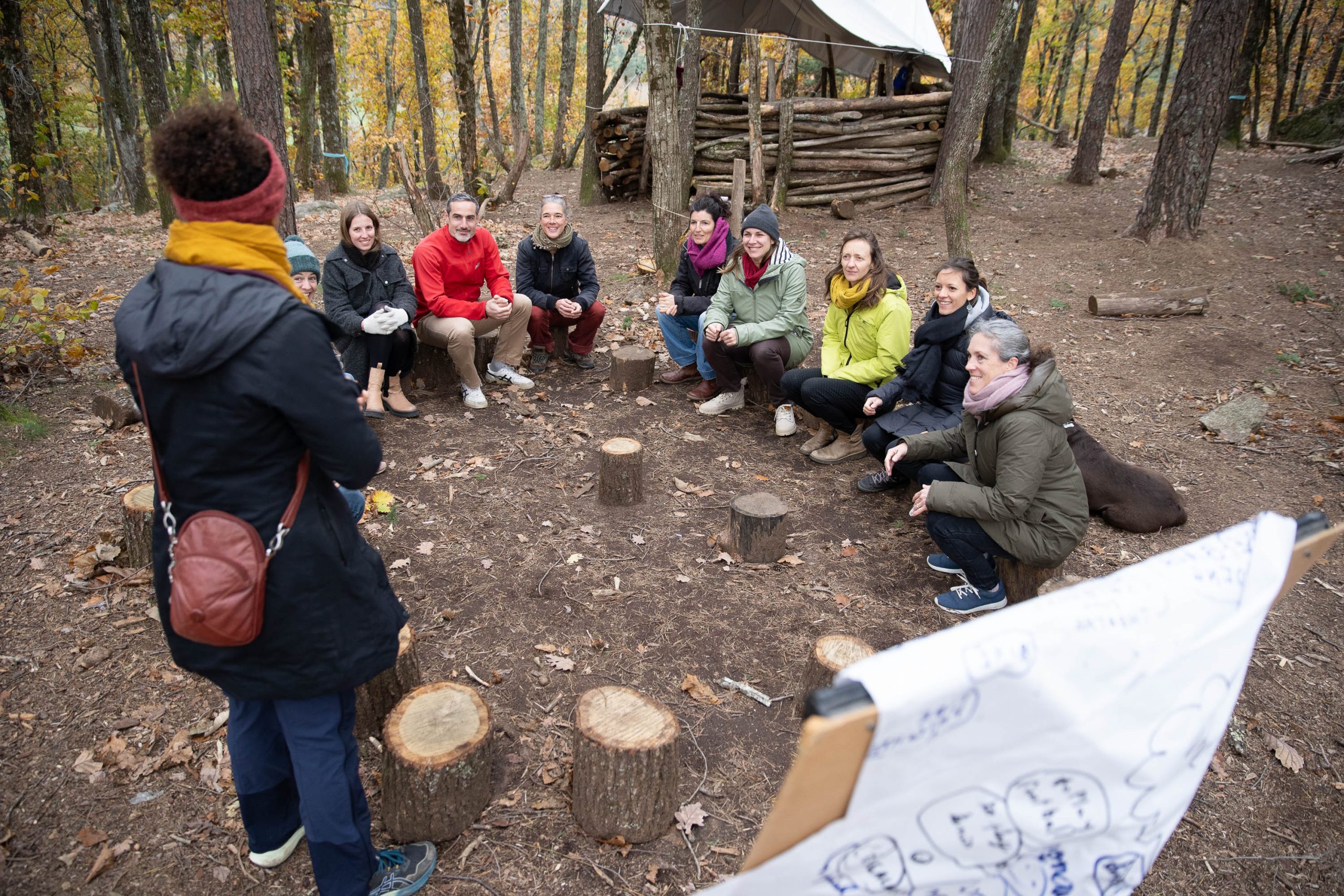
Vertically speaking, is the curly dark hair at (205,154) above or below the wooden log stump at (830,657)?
above

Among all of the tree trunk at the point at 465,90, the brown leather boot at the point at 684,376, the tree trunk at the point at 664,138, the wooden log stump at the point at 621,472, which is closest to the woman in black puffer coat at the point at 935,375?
the wooden log stump at the point at 621,472

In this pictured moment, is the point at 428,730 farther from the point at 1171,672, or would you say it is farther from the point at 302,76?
the point at 302,76

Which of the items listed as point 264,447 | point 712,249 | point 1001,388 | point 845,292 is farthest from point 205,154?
point 712,249

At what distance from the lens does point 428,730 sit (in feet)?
7.93

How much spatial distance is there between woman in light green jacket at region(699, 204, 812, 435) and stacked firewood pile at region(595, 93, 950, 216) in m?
6.16

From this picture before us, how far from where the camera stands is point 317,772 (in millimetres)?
1916

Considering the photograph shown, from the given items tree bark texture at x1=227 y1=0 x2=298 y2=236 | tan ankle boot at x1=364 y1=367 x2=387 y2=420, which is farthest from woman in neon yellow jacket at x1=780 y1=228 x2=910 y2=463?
tree bark texture at x1=227 y1=0 x2=298 y2=236

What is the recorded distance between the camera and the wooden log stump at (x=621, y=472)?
4453mm

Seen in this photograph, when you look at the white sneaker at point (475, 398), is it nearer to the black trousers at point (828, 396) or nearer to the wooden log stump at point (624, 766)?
the black trousers at point (828, 396)

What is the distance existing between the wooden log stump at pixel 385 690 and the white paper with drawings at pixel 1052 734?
200cm

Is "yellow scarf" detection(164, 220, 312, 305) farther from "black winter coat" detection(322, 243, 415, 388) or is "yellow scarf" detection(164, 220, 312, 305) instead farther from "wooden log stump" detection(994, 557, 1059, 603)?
"black winter coat" detection(322, 243, 415, 388)

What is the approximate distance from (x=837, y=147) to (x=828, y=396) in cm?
770

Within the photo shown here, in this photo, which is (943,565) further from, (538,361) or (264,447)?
(538,361)

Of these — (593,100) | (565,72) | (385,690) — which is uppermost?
(565,72)
